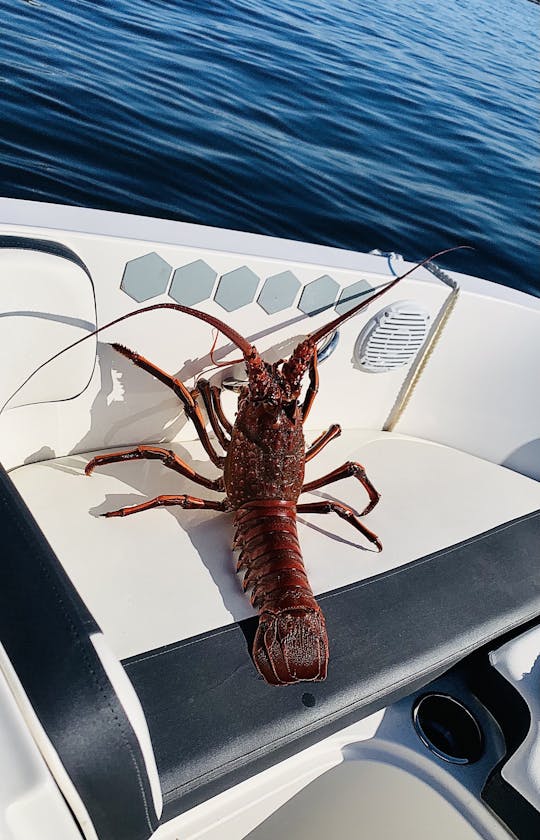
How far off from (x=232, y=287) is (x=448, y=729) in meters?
1.54

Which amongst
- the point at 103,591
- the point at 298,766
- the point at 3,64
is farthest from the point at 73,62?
the point at 298,766

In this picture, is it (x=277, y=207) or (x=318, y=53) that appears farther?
(x=318, y=53)

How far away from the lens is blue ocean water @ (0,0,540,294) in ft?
17.4

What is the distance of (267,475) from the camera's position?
6.72 ft

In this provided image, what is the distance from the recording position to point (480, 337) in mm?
2648

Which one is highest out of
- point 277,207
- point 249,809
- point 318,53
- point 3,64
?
point 318,53

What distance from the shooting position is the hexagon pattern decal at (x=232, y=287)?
6.15 ft

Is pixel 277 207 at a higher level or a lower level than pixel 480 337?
higher

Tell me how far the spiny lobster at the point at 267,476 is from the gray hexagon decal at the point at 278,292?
0.64 feet

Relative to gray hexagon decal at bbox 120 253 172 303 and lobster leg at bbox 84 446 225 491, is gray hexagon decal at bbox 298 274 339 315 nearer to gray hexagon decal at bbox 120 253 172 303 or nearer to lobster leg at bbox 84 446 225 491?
gray hexagon decal at bbox 120 253 172 303

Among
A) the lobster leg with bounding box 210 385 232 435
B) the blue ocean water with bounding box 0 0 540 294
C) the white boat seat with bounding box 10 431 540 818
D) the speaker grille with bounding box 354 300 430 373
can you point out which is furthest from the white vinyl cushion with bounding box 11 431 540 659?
the blue ocean water with bounding box 0 0 540 294

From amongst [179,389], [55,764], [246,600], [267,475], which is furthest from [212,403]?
[55,764]

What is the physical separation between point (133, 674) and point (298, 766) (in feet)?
1.88

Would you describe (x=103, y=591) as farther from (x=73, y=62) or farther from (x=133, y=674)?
(x=73, y=62)
